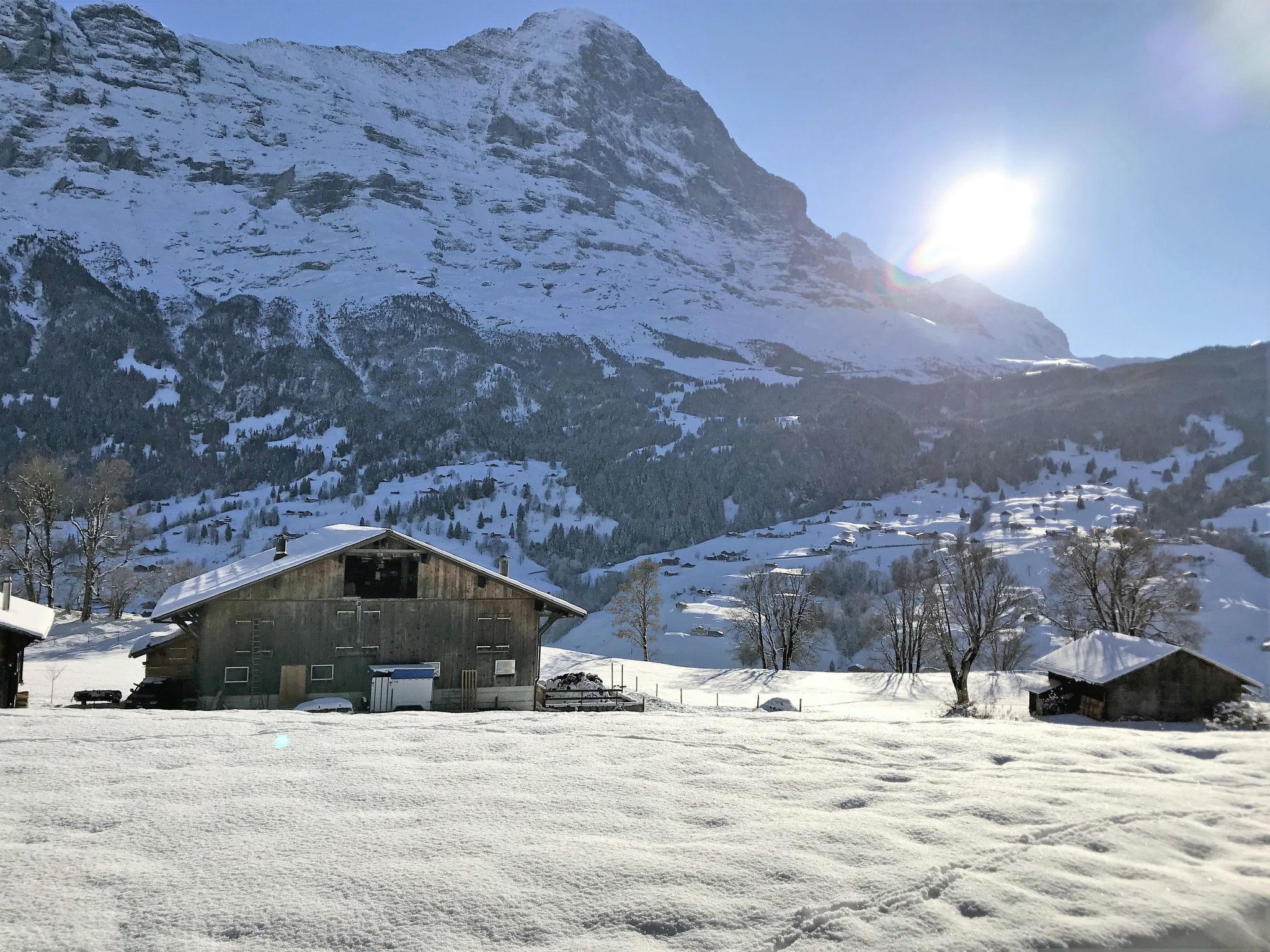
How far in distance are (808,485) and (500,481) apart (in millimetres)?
67058

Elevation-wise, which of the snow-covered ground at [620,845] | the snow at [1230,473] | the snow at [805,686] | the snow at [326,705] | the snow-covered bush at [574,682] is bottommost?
the snow at [805,686]

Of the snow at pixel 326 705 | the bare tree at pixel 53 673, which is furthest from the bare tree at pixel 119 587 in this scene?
the snow at pixel 326 705

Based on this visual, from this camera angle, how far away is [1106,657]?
84.9ft

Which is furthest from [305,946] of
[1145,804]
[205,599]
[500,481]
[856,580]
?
[500,481]

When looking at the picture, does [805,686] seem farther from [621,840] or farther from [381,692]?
Result: [621,840]

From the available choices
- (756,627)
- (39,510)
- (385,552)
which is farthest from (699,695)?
(39,510)

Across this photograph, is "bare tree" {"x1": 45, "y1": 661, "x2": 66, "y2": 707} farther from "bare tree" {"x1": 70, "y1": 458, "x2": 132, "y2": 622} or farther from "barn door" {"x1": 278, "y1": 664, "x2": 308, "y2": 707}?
"bare tree" {"x1": 70, "y1": 458, "x2": 132, "y2": 622}

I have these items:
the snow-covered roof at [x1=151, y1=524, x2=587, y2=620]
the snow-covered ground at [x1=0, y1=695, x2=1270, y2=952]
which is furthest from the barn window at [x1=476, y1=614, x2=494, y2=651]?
the snow-covered ground at [x1=0, y1=695, x2=1270, y2=952]

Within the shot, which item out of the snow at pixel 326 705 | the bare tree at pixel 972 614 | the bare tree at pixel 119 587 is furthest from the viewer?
the bare tree at pixel 119 587

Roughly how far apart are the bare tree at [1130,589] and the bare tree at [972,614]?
421 centimetres

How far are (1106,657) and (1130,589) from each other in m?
21.4

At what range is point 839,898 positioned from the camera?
4.74 metres

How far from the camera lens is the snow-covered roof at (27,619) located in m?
21.0

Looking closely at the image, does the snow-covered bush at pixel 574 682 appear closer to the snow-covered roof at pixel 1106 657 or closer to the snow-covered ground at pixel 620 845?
the snow-covered roof at pixel 1106 657
